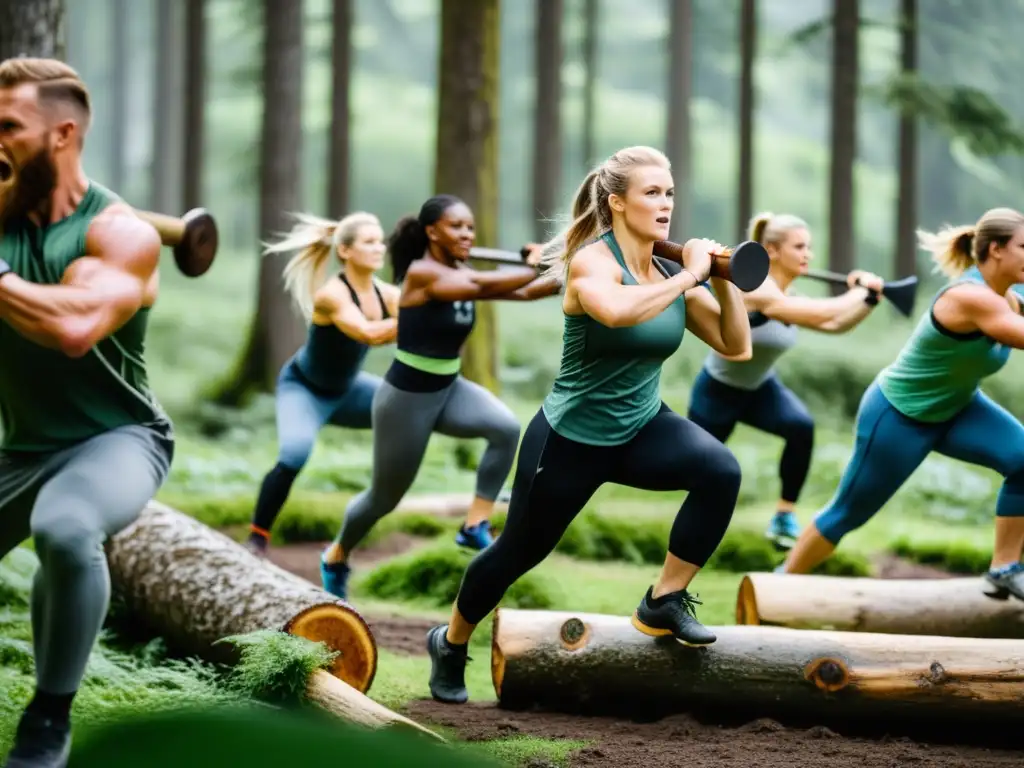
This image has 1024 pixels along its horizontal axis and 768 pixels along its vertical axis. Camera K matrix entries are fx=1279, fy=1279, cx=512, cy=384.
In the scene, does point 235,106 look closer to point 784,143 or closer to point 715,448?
point 784,143

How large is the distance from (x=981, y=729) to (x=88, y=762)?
3.38m

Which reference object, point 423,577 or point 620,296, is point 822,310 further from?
point 423,577

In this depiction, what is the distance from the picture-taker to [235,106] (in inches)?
1703

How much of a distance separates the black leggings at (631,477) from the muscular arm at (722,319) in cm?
36

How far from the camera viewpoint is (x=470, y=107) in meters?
11.6

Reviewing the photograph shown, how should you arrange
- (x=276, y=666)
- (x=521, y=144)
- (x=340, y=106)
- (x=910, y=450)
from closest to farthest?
(x=276, y=666) < (x=910, y=450) < (x=340, y=106) < (x=521, y=144)

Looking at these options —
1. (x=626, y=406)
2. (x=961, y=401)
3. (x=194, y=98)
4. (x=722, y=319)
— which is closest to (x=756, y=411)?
(x=961, y=401)

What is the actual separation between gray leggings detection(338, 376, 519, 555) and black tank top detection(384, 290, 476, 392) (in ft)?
0.19

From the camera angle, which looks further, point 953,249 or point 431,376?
point 431,376

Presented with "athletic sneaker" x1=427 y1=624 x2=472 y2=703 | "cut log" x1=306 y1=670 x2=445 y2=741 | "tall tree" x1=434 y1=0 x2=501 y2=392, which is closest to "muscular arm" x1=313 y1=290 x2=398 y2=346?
"athletic sneaker" x1=427 y1=624 x2=472 y2=703

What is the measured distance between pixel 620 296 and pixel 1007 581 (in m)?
2.75

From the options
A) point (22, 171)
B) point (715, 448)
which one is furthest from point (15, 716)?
point (715, 448)

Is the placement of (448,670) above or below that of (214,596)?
below

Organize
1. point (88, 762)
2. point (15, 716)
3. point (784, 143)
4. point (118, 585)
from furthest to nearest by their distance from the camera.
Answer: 1. point (784, 143)
2. point (118, 585)
3. point (15, 716)
4. point (88, 762)
